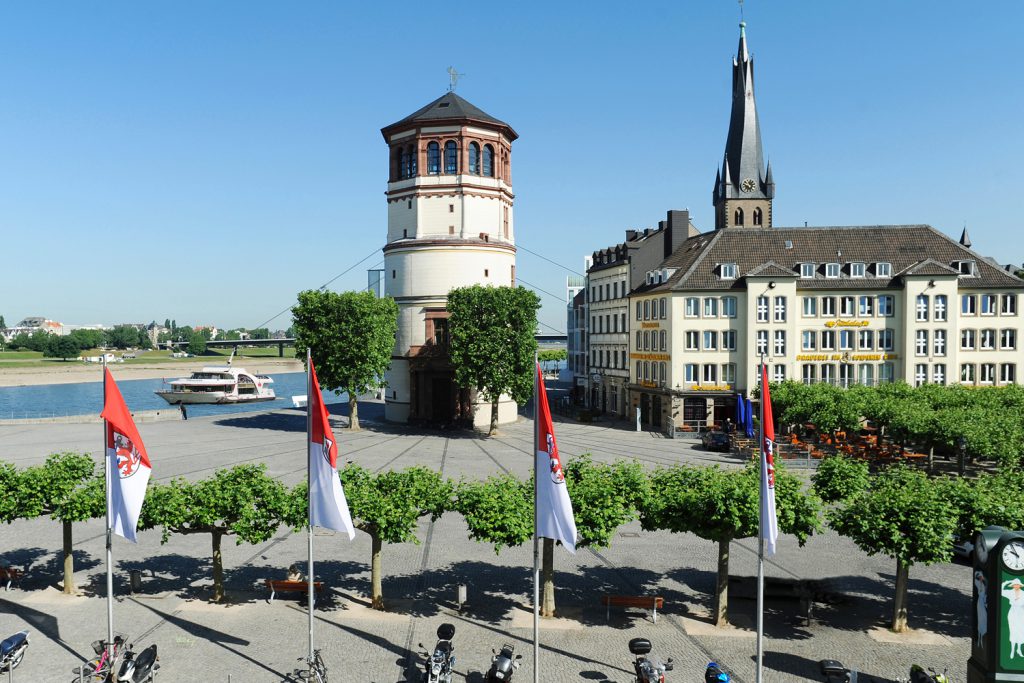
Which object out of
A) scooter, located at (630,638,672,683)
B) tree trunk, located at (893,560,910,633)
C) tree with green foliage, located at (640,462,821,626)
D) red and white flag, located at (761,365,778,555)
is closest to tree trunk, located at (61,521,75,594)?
scooter, located at (630,638,672,683)

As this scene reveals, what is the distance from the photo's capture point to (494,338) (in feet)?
189

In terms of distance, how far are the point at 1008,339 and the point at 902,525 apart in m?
54.4

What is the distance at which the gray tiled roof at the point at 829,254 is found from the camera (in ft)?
210

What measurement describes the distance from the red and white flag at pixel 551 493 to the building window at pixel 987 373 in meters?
60.4

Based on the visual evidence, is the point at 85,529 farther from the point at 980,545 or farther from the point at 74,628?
the point at 980,545

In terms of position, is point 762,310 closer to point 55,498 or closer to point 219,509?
point 219,509

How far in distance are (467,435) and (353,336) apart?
1227 centimetres

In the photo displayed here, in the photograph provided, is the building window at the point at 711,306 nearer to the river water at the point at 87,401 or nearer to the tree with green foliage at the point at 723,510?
the tree with green foliage at the point at 723,510

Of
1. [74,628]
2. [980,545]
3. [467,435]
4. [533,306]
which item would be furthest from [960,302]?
[74,628]

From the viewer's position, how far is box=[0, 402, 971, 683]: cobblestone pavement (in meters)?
18.7

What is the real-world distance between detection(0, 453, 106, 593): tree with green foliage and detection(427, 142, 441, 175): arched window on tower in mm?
48214

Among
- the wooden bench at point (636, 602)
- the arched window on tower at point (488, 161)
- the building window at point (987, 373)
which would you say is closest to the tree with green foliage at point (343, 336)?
the arched window on tower at point (488, 161)

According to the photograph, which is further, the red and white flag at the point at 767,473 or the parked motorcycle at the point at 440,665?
the parked motorcycle at the point at 440,665

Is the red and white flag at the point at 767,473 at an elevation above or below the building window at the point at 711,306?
below
